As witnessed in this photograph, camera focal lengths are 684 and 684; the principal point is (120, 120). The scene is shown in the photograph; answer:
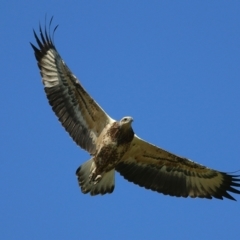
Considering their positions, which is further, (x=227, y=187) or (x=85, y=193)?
(x=227, y=187)

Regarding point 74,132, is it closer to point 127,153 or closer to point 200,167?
point 127,153

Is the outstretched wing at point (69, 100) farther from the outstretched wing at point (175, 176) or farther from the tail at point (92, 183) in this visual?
the outstretched wing at point (175, 176)

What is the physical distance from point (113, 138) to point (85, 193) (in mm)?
1150

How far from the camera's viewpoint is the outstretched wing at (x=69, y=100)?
41.4 ft

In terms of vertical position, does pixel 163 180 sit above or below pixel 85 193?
above

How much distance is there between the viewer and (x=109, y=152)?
1234cm

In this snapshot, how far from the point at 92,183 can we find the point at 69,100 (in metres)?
1.61

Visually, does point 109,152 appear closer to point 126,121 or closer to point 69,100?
point 126,121

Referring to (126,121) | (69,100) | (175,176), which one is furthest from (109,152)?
(175,176)

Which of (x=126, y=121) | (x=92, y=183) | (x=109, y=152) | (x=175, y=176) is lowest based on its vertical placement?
(x=92, y=183)

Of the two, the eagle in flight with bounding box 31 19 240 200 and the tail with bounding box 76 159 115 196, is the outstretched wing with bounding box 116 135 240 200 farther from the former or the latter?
the tail with bounding box 76 159 115 196

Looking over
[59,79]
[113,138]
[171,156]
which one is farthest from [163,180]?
[59,79]

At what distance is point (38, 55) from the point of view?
12.9m

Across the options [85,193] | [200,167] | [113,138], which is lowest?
[85,193]
